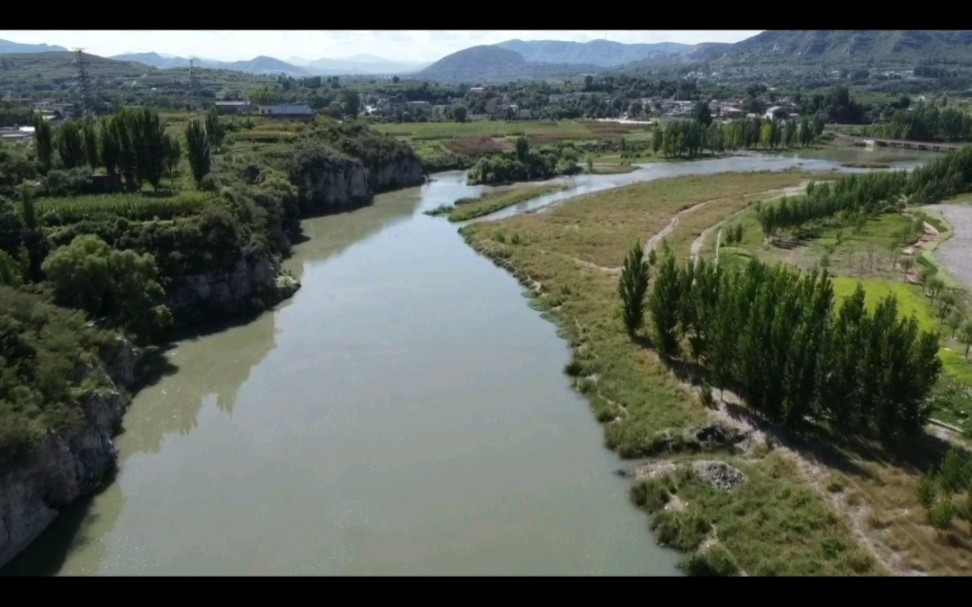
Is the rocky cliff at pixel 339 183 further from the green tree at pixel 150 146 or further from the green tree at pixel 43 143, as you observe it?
the green tree at pixel 43 143

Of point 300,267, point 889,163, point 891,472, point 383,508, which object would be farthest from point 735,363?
point 889,163

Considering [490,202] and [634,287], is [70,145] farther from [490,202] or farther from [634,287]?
[634,287]

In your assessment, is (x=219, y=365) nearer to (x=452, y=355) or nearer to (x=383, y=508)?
(x=452, y=355)

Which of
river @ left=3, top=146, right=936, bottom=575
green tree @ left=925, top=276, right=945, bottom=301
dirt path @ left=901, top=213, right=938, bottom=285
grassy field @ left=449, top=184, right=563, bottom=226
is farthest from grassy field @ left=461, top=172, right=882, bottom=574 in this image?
dirt path @ left=901, top=213, right=938, bottom=285

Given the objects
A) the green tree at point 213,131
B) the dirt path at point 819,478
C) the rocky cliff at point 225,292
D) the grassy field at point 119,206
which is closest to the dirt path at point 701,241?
the dirt path at point 819,478

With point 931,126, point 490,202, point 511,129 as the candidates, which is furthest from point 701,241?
point 931,126

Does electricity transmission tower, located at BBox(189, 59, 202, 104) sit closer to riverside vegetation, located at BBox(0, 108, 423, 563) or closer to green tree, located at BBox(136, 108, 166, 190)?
riverside vegetation, located at BBox(0, 108, 423, 563)
